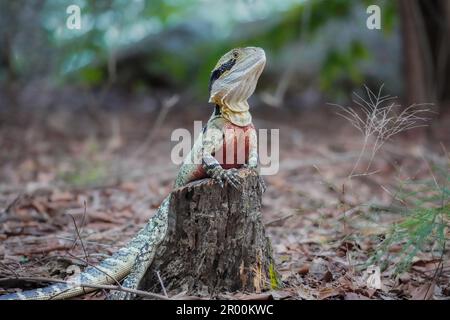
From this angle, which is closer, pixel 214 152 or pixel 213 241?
pixel 213 241

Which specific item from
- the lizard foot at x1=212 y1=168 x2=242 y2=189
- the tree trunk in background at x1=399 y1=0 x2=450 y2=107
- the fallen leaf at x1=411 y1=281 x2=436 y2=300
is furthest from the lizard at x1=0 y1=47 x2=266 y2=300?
the tree trunk in background at x1=399 y1=0 x2=450 y2=107

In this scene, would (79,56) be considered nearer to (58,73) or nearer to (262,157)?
(58,73)

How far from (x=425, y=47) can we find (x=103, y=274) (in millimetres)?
8124

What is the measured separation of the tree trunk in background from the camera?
976cm

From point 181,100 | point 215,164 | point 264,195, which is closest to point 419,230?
point 215,164

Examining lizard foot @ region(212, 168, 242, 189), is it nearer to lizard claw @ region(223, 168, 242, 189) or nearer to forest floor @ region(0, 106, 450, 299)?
lizard claw @ region(223, 168, 242, 189)

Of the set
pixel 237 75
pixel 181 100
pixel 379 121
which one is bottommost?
pixel 379 121

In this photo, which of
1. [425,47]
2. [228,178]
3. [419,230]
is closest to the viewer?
[228,178]

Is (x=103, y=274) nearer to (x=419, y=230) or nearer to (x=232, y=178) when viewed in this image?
(x=232, y=178)

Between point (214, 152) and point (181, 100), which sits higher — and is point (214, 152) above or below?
below

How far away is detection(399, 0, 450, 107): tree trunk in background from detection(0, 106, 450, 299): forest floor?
2.66 feet

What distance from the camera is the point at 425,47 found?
10.2 meters

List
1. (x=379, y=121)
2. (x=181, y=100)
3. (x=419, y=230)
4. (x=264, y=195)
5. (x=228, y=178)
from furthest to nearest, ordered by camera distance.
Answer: (x=181, y=100), (x=264, y=195), (x=379, y=121), (x=419, y=230), (x=228, y=178)
